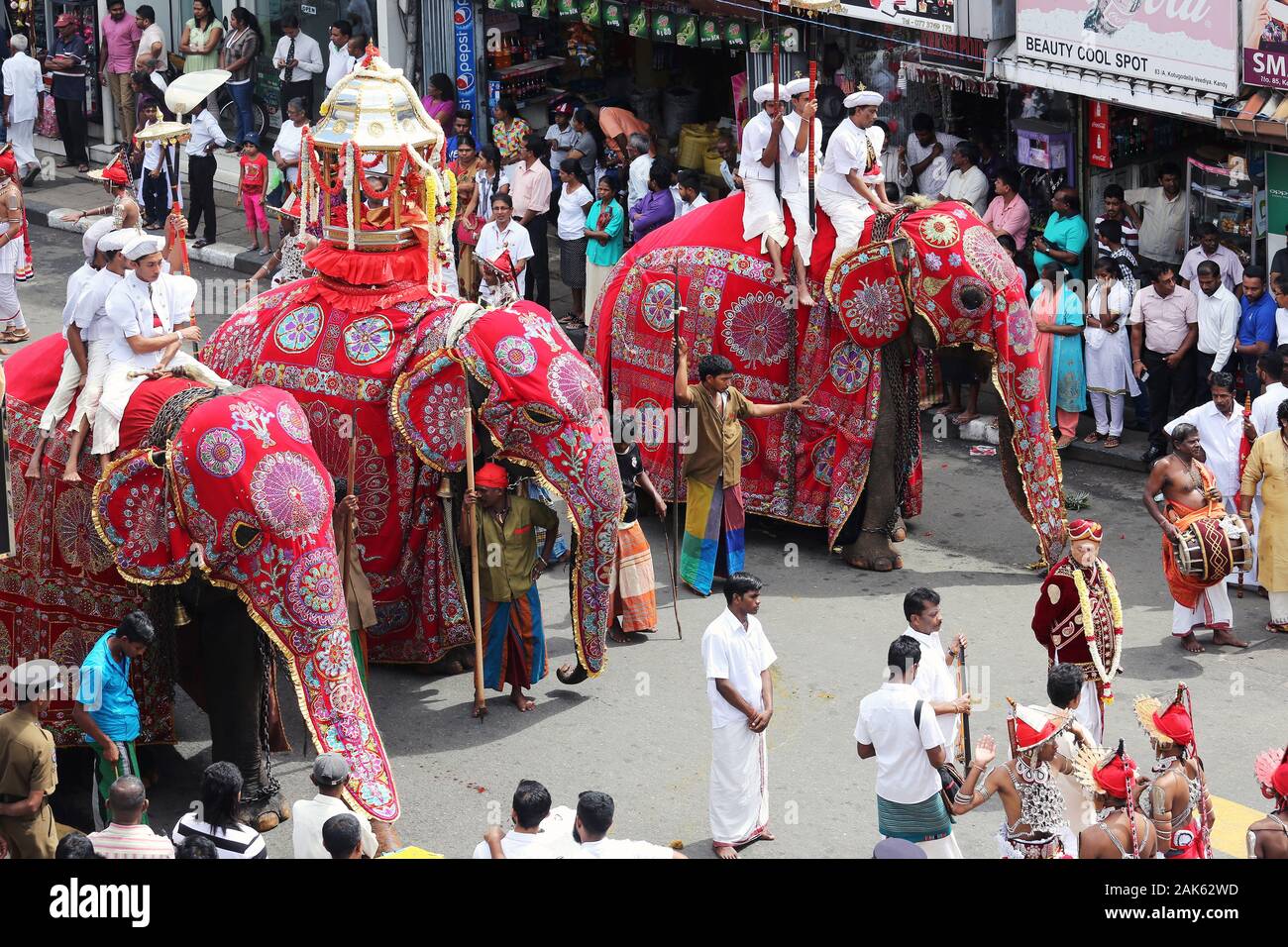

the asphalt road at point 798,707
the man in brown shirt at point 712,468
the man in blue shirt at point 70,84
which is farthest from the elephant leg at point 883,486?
the man in blue shirt at point 70,84

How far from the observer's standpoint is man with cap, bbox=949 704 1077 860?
9.16 meters

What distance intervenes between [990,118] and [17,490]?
31.6 ft

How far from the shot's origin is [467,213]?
1895 cm

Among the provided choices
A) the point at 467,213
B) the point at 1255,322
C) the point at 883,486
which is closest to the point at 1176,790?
the point at 883,486

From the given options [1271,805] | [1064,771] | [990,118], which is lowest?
[1271,805]

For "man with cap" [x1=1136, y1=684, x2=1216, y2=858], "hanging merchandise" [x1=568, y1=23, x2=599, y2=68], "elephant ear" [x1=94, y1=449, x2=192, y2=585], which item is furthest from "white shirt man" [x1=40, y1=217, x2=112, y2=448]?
"hanging merchandise" [x1=568, y1=23, x2=599, y2=68]

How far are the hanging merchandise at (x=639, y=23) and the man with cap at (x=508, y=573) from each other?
27.7ft

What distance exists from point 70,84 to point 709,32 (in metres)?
8.07

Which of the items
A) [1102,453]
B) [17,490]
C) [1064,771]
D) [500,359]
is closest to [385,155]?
[500,359]

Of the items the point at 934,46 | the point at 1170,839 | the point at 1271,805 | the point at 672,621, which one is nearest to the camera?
the point at 1170,839

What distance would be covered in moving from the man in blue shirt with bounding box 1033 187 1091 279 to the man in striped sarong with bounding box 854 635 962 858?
723 cm

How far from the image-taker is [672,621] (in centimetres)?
1355

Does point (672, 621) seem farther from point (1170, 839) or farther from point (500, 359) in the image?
point (1170, 839)

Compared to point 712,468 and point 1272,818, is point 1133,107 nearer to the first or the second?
point 712,468
